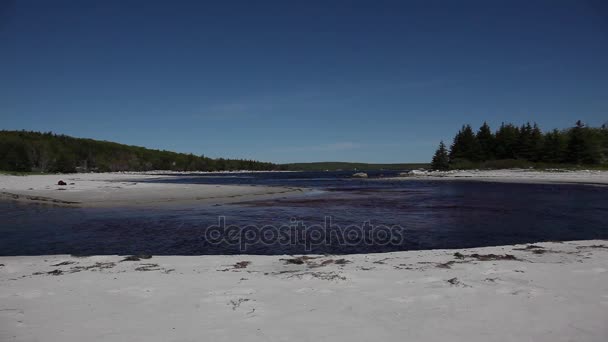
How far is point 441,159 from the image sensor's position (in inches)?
4498

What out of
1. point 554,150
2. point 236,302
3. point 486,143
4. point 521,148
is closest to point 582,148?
point 554,150

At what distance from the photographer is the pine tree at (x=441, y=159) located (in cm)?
11239

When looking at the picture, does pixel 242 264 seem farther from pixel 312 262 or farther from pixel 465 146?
pixel 465 146

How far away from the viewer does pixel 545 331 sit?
4.79 metres

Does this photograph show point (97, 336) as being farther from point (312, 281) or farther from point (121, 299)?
point (312, 281)

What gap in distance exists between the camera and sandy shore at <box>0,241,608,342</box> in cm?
486

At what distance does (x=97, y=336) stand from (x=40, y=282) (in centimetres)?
392

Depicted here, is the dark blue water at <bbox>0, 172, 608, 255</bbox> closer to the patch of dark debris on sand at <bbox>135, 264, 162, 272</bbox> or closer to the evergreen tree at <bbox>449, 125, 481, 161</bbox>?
the patch of dark debris on sand at <bbox>135, 264, 162, 272</bbox>

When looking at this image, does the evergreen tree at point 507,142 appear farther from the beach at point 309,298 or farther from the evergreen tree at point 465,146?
the beach at point 309,298

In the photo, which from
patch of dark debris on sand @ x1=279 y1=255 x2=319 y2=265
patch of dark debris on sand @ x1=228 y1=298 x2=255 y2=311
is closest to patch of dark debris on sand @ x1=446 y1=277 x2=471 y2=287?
patch of dark debris on sand @ x1=279 y1=255 x2=319 y2=265
